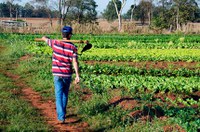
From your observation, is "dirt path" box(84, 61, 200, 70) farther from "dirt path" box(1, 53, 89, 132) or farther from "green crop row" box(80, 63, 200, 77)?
"dirt path" box(1, 53, 89, 132)

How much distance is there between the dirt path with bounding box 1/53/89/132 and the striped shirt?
108 centimetres

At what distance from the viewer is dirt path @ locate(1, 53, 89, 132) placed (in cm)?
708

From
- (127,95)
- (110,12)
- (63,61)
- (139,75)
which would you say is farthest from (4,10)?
(63,61)

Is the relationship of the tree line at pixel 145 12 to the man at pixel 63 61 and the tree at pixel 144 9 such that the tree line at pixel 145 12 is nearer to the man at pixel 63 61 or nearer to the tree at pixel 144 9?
the tree at pixel 144 9

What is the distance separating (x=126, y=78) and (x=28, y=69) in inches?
175

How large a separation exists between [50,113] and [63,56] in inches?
68.1

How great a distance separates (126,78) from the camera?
11.2 m

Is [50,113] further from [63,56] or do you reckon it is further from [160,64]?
[160,64]

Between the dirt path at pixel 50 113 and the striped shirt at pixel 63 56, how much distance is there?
1.08m

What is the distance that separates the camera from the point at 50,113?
26.4 ft

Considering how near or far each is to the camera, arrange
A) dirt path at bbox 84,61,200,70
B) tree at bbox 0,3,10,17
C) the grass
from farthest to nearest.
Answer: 1. tree at bbox 0,3,10,17
2. dirt path at bbox 84,61,200,70
3. the grass

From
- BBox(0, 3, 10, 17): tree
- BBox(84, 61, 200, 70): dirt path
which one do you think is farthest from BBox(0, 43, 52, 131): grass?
BBox(0, 3, 10, 17): tree

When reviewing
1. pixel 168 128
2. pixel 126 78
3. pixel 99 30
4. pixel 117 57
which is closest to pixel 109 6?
pixel 99 30

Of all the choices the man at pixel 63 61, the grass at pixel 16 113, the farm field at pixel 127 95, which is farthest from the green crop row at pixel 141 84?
the man at pixel 63 61
